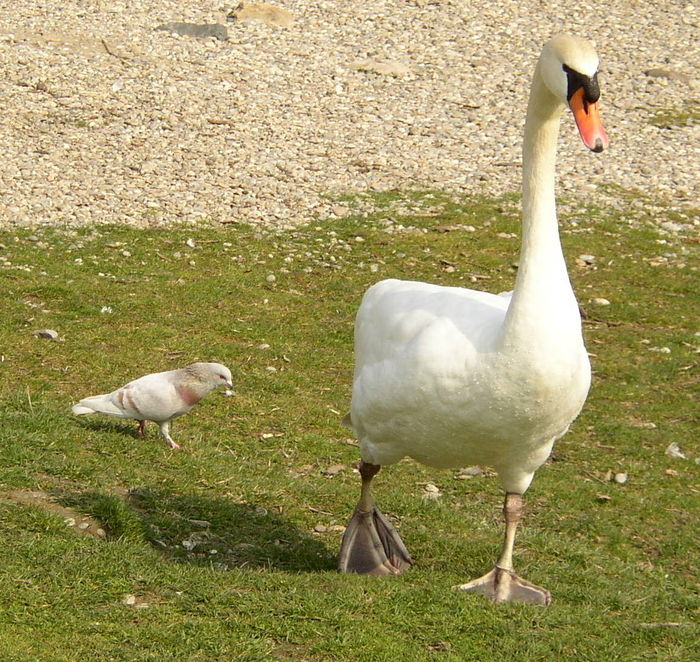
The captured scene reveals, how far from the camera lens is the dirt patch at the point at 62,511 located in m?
6.64

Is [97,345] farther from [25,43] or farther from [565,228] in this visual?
[25,43]

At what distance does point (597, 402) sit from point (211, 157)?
7.16 meters

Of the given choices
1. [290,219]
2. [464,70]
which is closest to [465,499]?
[290,219]

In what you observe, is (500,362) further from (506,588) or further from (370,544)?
(370,544)

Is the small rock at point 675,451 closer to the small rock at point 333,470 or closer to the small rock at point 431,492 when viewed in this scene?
the small rock at point 431,492

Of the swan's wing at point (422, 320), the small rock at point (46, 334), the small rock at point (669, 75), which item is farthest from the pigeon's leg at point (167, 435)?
the small rock at point (669, 75)

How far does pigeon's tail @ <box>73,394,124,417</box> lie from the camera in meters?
8.15

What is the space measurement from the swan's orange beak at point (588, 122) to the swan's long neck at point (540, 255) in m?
0.39

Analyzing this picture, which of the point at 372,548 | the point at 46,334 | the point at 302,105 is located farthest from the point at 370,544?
the point at 302,105

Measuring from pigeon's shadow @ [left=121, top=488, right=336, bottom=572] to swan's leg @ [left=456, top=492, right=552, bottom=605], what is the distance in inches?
42.0

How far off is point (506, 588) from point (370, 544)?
2.82 ft

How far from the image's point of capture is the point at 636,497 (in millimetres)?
8578

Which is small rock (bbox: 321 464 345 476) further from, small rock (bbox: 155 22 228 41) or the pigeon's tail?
small rock (bbox: 155 22 228 41)

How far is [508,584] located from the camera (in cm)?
626
